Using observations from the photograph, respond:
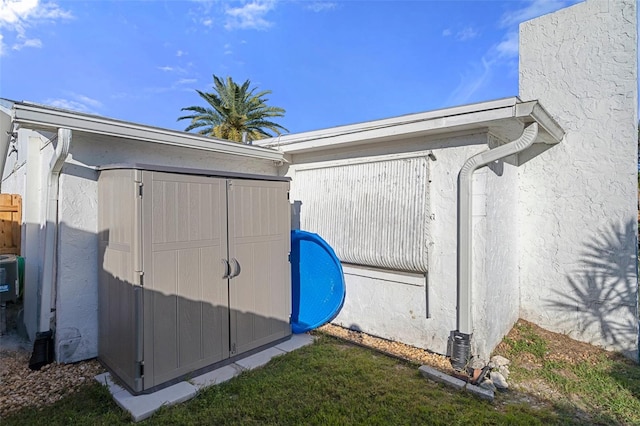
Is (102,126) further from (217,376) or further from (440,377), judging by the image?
(440,377)

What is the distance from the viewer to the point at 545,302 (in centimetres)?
457

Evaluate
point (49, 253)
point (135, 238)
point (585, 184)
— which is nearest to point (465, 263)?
point (585, 184)

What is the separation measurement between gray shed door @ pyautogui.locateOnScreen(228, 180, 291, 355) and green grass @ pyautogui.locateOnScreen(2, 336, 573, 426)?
0.56 meters

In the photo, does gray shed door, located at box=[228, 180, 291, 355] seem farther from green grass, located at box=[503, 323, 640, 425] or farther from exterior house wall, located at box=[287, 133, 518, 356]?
green grass, located at box=[503, 323, 640, 425]

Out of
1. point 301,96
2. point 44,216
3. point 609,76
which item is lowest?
point 44,216

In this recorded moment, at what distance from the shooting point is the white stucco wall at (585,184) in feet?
13.2

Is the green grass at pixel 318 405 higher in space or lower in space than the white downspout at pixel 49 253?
lower

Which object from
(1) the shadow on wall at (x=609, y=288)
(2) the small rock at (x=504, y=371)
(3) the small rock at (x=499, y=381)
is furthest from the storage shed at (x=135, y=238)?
(1) the shadow on wall at (x=609, y=288)

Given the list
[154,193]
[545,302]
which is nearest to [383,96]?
[545,302]

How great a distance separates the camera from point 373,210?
434cm

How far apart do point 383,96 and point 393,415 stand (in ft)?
23.6

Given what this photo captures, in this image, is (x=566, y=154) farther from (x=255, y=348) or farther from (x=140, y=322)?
(x=140, y=322)

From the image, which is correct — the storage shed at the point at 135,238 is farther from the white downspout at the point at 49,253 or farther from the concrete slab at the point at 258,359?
the concrete slab at the point at 258,359

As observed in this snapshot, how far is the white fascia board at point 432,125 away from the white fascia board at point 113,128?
0.91 meters
